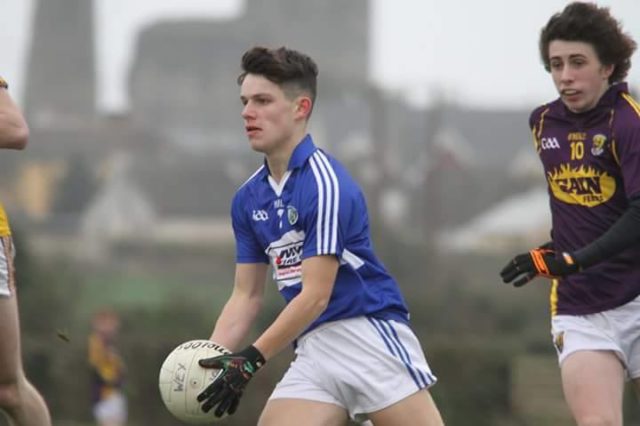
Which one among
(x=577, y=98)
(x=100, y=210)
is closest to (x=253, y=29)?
(x=100, y=210)

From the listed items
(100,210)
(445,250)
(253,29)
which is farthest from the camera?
(253,29)

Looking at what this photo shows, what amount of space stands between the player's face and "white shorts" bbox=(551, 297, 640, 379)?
1820 mm

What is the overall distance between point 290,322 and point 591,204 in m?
1.76

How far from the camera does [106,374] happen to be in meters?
19.6

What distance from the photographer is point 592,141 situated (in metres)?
7.44

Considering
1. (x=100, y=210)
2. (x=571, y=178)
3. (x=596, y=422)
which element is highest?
(x=571, y=178)

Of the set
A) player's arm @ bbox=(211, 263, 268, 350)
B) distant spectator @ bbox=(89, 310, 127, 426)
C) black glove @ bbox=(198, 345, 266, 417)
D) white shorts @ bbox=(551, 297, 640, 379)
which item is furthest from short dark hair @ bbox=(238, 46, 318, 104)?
distant spectator @ bbox=(89, 310, 127, 426)

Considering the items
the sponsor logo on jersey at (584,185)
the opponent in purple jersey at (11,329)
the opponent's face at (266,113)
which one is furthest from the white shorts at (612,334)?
the opponent in purple jersey at (11,329)

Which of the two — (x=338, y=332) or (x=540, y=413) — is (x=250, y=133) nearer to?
(x=338, y=332)

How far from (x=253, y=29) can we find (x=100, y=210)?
5173 cm

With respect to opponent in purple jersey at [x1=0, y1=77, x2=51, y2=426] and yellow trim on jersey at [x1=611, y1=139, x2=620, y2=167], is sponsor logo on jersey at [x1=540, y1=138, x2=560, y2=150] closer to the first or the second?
yellow trim on jersey at [x1=611, y1=139, x2=620, y2=167]

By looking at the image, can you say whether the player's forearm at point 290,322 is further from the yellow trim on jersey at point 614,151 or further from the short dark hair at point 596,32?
the short dark hair at point 596,32

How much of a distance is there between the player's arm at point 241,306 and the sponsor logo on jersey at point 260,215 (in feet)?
0.94

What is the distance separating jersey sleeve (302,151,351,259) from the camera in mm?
6832
